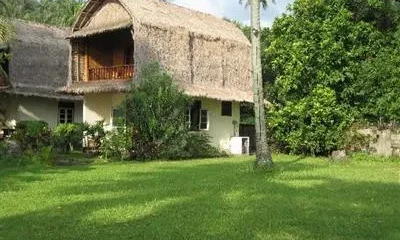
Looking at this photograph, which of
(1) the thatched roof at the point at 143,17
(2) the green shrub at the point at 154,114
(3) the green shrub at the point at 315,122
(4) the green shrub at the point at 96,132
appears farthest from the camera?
(3) the green shrub at the point at 315,122

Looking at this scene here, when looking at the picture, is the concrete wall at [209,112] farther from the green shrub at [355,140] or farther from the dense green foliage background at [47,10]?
the dense green foliage background at [47,10]

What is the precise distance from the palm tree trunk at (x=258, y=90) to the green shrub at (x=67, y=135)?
9.91 metres

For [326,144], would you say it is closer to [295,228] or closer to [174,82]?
[174,82]

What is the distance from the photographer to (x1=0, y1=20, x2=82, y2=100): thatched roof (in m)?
28.7

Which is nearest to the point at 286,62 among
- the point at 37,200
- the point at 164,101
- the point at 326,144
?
the point at 326,144

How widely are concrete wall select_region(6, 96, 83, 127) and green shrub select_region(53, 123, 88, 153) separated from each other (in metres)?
5.70

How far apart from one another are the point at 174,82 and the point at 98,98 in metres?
5.18

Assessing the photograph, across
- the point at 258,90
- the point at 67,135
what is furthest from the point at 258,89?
the point at 67,135

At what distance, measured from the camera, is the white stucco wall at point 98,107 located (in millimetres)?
26750

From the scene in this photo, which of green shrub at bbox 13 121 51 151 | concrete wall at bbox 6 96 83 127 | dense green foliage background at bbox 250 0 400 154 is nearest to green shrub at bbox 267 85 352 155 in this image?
dense green foliage background at bbox 250 0 400 154

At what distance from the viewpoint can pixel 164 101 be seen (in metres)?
21.6

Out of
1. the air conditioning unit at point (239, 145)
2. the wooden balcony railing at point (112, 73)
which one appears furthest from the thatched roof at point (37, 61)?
the air conditioning unit at point (239, 145)

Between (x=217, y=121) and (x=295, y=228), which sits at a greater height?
(x=217, y=121)

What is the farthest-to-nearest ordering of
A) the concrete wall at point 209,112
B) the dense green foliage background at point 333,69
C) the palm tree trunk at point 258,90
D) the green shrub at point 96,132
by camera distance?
the concrete wall at point 209,112 < the dense green foliage background at point 333,69 < the green shrub at point 96,132 < the palm tree trunk at point 258,90
